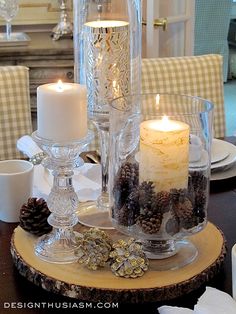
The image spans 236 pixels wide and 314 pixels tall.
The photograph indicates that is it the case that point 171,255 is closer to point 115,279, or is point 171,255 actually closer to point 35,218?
point 115,279

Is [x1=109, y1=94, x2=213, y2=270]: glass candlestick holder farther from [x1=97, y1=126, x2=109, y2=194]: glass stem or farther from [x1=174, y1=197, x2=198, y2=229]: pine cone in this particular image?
[x1=97, y1=126, x2=109, y2=194]: glass stem

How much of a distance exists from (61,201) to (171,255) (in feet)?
0.65

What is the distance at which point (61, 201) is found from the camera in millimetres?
1019

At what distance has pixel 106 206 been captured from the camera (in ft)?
4.00

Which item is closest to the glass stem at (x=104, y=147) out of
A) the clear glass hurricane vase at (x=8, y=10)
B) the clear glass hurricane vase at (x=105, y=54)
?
the clear glass hurricane vase at (x=105, y=54)

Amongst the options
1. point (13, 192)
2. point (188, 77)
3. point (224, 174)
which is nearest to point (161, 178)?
point (13, 192)

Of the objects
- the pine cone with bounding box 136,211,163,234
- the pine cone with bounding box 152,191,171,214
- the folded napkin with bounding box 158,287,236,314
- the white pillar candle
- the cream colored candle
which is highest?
the white pillar candle

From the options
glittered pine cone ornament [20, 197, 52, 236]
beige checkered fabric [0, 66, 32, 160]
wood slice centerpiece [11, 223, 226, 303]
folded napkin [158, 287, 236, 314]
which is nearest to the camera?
folded napkin [158, 287, 236, 314]

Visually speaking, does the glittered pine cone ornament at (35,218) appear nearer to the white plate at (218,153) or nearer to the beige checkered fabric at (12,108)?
the white plate at (218,153)

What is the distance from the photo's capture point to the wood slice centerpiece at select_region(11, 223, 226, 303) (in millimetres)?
920

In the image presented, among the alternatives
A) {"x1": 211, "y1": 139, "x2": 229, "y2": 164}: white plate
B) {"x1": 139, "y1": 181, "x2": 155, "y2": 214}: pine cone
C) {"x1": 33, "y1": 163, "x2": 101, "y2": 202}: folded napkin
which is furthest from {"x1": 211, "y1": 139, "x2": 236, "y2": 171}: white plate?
{"x1": 139, "y1": 181, "x2": 155, "y2": 214}: pine cone

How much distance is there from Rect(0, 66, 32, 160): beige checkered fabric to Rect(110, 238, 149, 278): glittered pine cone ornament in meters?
0.94

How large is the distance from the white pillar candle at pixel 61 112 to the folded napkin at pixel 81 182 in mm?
329

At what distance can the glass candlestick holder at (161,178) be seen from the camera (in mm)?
951
